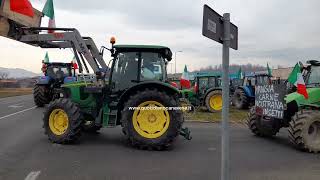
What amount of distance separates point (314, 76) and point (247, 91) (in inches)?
487

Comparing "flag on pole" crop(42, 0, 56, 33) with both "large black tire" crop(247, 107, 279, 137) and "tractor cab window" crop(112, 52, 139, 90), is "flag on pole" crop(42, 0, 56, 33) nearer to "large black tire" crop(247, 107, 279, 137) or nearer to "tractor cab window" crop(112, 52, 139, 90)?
"tractor cab window" crop(112, 52, 139, 90)

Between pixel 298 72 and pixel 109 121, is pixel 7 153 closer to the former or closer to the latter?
pixel 109 121

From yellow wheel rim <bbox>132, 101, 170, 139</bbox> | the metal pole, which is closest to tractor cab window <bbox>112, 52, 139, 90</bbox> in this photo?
yellow wheel rim <bbox>132, 101, 170, 139</bbox>

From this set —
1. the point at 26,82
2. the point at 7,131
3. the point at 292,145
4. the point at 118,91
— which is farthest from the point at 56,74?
the point at 26,82

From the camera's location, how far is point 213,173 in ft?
24.5

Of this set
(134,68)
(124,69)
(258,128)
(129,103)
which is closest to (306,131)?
(258,128)

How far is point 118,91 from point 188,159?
2.69 metres

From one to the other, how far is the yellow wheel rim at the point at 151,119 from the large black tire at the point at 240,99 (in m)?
13.9

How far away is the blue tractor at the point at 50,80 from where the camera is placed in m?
22.3

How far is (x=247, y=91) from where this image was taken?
23.4 meters

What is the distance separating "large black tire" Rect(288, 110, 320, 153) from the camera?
9617 mm

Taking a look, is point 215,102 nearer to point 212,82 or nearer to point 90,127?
point 212,82

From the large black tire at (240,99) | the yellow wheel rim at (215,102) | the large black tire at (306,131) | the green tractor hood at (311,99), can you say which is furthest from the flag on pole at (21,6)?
the large black tire at (240,99)

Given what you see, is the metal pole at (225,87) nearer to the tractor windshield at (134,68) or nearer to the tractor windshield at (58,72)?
the tractor windshield at (134,68)
